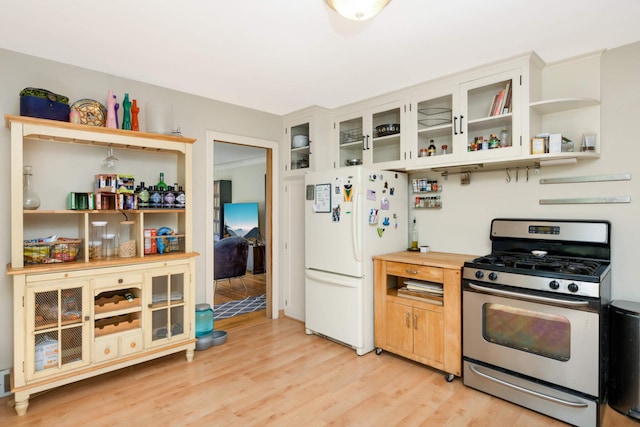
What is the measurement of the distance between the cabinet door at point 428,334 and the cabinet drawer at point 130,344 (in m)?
2.18

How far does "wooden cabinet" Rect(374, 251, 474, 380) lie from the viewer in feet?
8.48

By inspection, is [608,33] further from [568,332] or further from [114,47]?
[114,47]

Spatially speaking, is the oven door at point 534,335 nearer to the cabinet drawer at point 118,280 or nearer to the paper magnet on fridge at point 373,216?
the paper magnet on fridge at point 373,216

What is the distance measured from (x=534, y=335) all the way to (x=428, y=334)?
0.75 meters

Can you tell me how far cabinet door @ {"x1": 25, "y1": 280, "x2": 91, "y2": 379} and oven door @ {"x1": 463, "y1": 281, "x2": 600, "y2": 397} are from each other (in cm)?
273

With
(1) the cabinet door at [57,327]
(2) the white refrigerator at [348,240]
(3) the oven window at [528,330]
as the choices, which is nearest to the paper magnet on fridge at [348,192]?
(2) the white refrigerator at [348,240]

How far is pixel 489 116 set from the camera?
2688mm

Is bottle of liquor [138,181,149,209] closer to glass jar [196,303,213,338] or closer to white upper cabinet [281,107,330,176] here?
glass jar [196,303,213,338]

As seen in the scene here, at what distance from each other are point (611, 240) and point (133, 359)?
361 centimetres

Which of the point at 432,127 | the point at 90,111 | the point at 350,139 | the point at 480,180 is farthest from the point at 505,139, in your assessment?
the point at 90,111

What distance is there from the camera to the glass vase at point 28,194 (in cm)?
238

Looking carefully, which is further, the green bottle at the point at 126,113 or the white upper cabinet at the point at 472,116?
the green bottle at the point at 126,113

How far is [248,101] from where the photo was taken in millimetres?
3635

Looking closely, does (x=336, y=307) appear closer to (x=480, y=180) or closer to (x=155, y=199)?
(x=480, y=180)
